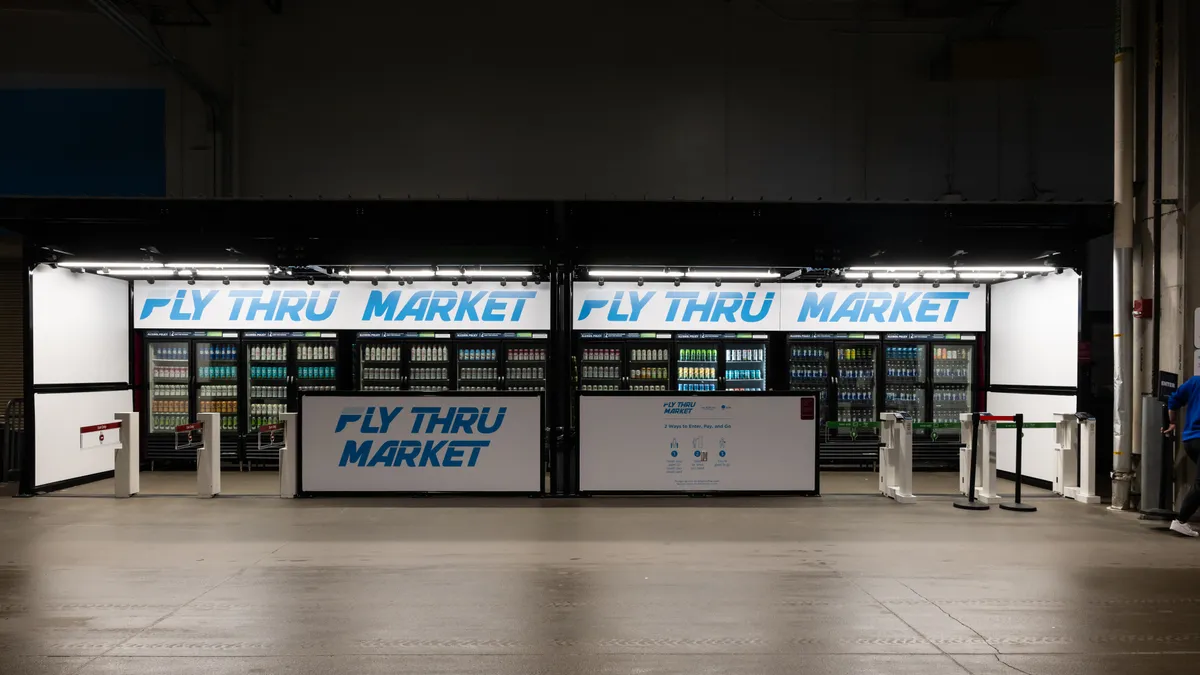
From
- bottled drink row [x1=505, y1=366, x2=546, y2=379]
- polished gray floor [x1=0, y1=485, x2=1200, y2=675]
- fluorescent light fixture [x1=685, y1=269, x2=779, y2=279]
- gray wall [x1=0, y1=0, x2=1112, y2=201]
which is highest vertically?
gray wall [x1=0, y1=0, x2=1112, y2=201]

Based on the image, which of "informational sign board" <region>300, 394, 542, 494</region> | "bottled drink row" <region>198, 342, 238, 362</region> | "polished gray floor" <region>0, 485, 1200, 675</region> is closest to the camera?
"polished gray floor" <region>0, 485, 1200, 675</region>

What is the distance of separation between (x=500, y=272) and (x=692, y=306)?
9.96 feet

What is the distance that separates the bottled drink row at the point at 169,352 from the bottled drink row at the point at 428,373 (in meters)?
3.60

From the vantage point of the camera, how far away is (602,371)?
40.5ft

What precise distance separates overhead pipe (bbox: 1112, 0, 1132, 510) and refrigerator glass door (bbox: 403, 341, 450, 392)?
9.08 m

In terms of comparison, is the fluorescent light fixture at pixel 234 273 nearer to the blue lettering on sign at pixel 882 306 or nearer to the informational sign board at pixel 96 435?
the informational sign board at pixel 96 435

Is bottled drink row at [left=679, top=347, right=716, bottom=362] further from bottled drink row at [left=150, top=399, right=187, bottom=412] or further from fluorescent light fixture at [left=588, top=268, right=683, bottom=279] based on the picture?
bottled drink row at [left=150, top=399, right=187, bottom=412]

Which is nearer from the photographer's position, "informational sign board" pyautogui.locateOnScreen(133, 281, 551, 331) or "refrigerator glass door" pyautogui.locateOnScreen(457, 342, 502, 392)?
"informational sign board" pyautogui.locateOnScreen(133, 281, 551, 331)

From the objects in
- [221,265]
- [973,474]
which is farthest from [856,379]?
[221,265]

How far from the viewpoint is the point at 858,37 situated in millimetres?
13211

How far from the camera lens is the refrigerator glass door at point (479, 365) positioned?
12312 mm

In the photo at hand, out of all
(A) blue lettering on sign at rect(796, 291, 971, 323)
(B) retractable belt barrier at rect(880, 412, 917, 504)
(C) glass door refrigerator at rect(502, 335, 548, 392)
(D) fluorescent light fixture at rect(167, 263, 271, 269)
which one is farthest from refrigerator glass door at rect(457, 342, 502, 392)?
(B) retractable belt barrier at rect(880, 412, 917, 504)

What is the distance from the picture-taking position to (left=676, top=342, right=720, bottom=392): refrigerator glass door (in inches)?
487

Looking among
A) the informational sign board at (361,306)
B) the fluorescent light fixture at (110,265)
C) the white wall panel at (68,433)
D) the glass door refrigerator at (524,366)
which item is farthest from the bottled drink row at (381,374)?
the white wall panel at (68,433)
